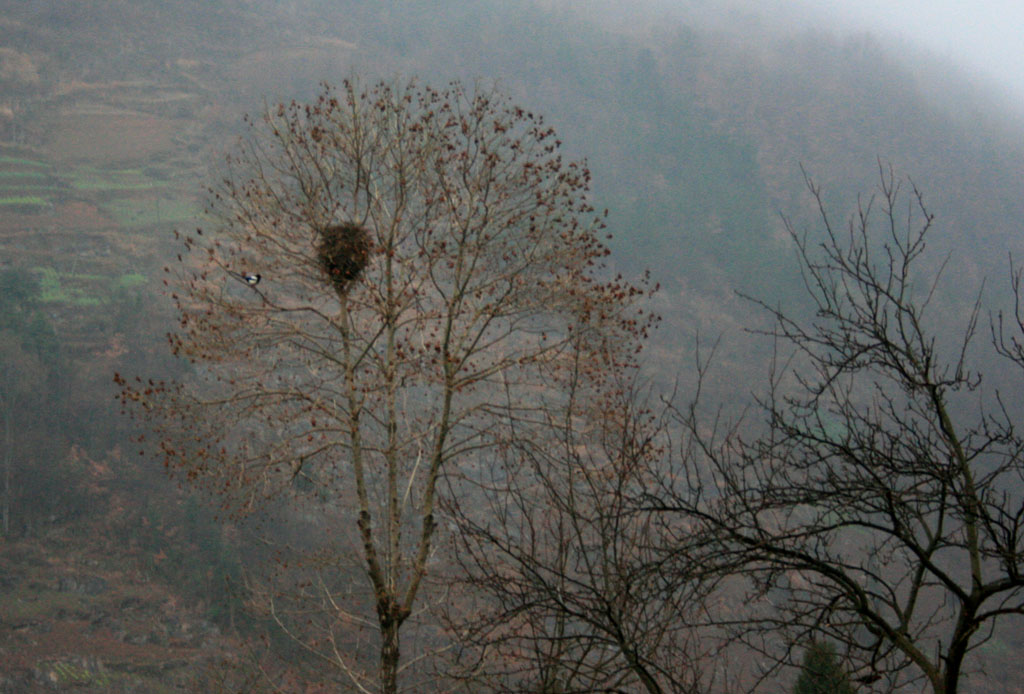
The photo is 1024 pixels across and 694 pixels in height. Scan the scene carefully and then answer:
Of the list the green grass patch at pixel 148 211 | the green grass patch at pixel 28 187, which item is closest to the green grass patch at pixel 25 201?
the green grass patch at pixel 28 187

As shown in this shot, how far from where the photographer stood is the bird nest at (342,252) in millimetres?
8516

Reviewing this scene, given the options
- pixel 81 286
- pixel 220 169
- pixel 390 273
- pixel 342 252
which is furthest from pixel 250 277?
pixel 220 169

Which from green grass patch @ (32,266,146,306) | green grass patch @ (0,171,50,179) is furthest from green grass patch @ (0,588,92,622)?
green grass patch @ (0,171,50,179)

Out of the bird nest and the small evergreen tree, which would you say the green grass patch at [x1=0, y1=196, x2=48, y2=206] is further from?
the small evergreen tree

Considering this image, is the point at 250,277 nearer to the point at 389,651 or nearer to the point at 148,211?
the point at 389,651

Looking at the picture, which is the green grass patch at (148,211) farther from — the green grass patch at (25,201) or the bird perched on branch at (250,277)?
the bird perched on branch at (250,277)

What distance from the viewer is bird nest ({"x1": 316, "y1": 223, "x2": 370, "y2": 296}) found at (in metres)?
8.52

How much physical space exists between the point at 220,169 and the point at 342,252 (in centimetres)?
4909

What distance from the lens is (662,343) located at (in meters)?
59.6

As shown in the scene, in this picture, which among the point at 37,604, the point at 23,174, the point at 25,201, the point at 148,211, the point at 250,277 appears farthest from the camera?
the point at 148,211

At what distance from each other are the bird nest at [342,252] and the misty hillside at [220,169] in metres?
11.9

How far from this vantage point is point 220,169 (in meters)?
53.3

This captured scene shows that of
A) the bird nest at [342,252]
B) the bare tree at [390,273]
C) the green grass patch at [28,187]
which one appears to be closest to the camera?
the bare tree at [390,273]

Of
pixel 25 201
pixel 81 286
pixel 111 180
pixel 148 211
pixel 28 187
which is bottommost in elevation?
pixel 81 286
